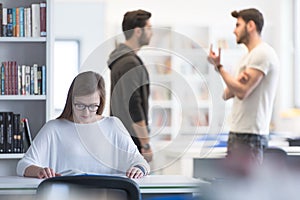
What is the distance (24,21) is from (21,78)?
30cm

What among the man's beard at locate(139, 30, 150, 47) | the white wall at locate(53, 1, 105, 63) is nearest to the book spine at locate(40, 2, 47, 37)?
the man's beard at locate(139, 30, 150, 47)

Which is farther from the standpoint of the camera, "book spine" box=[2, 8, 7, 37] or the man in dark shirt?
"book spine" box=[2, 8, 7, 37]

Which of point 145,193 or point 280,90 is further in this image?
point 280,90

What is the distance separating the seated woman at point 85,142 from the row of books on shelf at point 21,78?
803 mm

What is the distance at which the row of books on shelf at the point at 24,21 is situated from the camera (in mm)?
3391

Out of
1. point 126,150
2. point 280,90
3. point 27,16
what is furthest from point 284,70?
point 126,150

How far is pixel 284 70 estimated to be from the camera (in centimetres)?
758

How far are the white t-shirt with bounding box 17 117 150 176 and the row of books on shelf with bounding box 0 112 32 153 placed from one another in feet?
2.57

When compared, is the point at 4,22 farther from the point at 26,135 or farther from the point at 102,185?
→ the point at 102,185

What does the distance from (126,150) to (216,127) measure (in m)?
0.47

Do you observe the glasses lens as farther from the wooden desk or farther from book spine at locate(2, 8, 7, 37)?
book spine at locate(2, 8, 7, 37)

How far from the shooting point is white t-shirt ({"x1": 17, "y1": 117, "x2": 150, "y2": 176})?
2.52 m

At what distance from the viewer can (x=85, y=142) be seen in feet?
8.34

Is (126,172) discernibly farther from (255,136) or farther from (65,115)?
(255,136)
